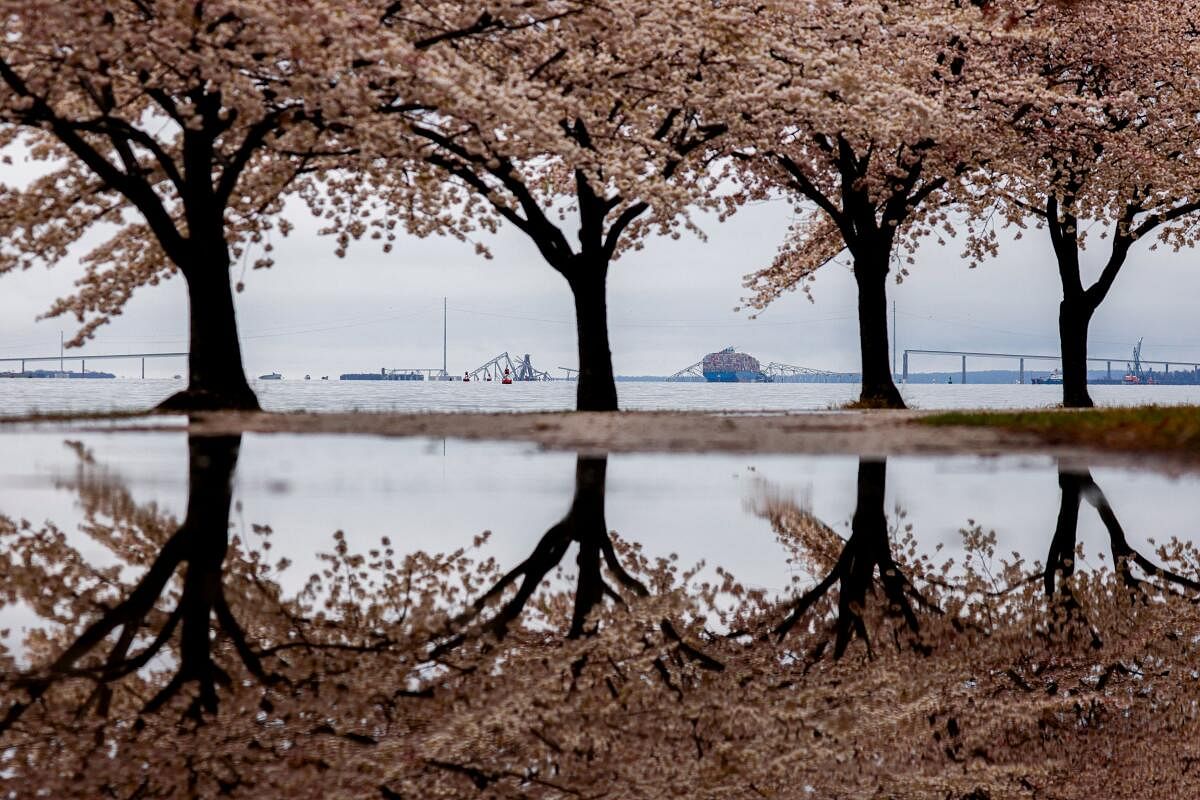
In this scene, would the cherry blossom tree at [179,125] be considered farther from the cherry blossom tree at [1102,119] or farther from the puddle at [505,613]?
the cherry blossom tree at [1102,119]

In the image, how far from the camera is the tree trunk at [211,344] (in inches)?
1080

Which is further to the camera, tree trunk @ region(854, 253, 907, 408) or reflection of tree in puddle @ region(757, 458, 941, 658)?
tree trunk @ region(854, 253, 907, 408)

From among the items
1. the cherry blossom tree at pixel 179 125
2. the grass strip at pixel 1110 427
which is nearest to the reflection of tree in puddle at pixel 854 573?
the grass strip at pixel 1110 427

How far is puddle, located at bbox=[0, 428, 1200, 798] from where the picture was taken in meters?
5.13

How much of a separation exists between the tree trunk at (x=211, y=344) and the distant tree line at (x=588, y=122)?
52 mm

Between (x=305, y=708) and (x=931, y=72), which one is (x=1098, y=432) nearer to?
(x=305, y=708)

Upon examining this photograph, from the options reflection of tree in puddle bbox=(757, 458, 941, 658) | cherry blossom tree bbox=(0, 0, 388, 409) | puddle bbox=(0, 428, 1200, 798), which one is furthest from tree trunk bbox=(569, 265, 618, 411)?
reflection of tree in puddle bbox=(757, 458, 941, 658)

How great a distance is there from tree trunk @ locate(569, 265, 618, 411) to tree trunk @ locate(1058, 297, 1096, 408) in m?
18.9

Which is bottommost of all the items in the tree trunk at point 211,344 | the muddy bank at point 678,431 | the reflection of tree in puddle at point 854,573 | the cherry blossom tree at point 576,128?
the reflection of tree in puddle at point 854,573

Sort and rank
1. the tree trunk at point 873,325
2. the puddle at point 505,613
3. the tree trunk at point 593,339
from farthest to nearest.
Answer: the tree trunk at point 873,325 → the tree trunk at point 593,339 → the puddle at point 505,613

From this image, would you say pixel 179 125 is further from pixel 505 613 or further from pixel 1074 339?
pixel 1074 339

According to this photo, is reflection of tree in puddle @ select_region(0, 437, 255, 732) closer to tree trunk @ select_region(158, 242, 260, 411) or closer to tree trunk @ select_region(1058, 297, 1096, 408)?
tree trunk @ select_region(158, 242, 260, 411)

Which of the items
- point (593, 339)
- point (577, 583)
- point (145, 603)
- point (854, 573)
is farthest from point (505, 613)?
point (593, 339)

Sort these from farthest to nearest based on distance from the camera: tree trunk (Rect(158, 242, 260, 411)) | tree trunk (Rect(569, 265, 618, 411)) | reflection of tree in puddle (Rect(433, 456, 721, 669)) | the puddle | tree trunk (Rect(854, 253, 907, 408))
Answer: tree trunk (Rect(854, 253, 907, 408)) → tree trunk (Rect(569, 265, 618, 411)) → tree trunk (Rect(158, 242, 260, 411)) → reflection of tree in puddle (Rect(433, 456, 721, 669)) → the puddle
